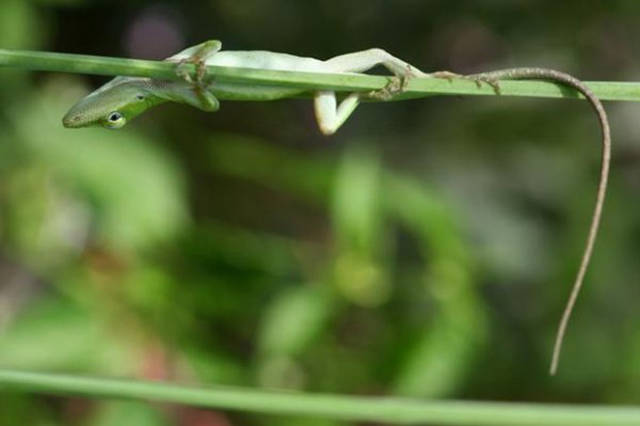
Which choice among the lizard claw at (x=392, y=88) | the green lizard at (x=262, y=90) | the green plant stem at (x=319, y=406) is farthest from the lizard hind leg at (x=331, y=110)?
the green plant stem at (x=319, y=406)

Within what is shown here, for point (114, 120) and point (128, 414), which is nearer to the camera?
point (114, 120)

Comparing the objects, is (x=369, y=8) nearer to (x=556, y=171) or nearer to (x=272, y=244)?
(x=556, y=171)

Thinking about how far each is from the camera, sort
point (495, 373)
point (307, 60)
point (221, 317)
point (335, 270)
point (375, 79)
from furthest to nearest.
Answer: point (495, 373) < point (221, 317) < point (335, 270) < point (307, 60) < point (375, 79)

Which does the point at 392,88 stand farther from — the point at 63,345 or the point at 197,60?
the point at 63,345

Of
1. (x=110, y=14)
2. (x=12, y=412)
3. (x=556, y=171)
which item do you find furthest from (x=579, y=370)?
(x=110, y=14)

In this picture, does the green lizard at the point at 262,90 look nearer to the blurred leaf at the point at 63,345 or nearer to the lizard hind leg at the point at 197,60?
the lizard hind leg at the point at 197,60

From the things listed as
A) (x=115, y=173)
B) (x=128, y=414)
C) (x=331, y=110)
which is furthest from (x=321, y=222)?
(x=331, y=110)

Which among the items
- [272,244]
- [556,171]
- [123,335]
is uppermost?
[556,171]
